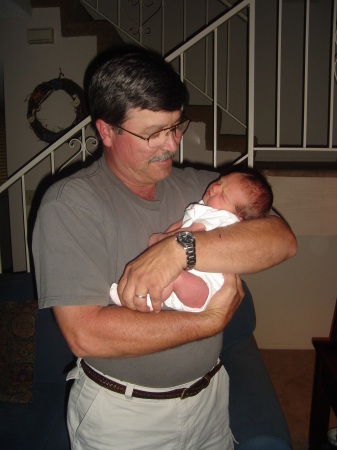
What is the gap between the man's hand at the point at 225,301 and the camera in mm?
1067

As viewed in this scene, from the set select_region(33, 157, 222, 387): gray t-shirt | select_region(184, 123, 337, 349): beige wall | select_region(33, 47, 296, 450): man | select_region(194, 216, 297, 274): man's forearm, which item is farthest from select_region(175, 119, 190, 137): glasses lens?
select_region(184, 123, 337, 349): beige wall

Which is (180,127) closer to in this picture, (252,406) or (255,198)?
(255,198)

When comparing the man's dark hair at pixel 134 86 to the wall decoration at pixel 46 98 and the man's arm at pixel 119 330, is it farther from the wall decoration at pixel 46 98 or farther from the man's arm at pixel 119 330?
the wall decoration at pixel 46 98

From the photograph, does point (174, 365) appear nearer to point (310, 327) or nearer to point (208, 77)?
point (310, 327)

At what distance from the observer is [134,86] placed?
1.07 m

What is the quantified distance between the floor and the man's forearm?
1739mm

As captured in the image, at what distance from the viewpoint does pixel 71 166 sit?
9.78ft

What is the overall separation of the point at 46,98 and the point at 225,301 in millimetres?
3135

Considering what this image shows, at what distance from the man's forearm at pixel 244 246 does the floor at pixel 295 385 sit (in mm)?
1739

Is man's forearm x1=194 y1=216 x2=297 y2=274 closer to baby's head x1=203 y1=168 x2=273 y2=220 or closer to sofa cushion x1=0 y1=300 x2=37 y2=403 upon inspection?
baby's head x1=203 y1=168 x2=273 y2=220

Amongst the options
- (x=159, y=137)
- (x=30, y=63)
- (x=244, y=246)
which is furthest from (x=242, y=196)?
(x=30, y=63)

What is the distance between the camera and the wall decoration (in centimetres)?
340

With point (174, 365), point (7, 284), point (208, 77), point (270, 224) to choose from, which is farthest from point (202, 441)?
point (208, 77)

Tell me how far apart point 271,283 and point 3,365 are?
2.13 m
